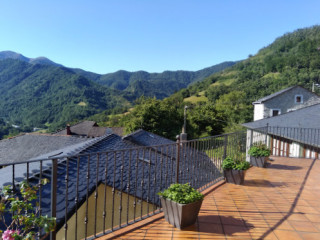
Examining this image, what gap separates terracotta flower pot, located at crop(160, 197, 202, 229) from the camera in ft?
8.66

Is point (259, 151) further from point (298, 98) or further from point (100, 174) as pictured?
point (298, 98)

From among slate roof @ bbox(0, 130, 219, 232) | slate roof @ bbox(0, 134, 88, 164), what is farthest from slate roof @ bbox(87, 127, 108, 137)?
slate roof @ bbox(0, 130, 219, 232)

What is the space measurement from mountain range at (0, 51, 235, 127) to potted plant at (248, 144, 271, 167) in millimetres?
64982

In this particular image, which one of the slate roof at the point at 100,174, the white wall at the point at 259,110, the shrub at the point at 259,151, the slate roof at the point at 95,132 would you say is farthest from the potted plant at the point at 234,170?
the slate roof at the point at 95,132

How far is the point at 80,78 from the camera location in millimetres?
94938

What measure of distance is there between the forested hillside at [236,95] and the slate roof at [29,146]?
13398mm

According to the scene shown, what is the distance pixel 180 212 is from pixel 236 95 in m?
48.1

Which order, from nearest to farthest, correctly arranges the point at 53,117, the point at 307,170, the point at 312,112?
the point at 307,170 → the point at 312,112 → the point at 53,117

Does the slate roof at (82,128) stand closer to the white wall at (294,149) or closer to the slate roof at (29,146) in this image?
the slate roof at (29,146)

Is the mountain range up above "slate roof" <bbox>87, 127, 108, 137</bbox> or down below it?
above

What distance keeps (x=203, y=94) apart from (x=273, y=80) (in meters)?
18.5

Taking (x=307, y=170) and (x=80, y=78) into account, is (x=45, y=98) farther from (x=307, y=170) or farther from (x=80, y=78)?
(x=307, y=170)

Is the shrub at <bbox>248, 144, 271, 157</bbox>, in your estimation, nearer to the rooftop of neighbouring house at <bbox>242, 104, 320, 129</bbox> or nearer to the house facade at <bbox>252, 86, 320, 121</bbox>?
the rooftop of neighbouring house at <bbox>242, 104, 320, 129</bbox>

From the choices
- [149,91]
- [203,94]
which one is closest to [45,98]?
[149,91]
